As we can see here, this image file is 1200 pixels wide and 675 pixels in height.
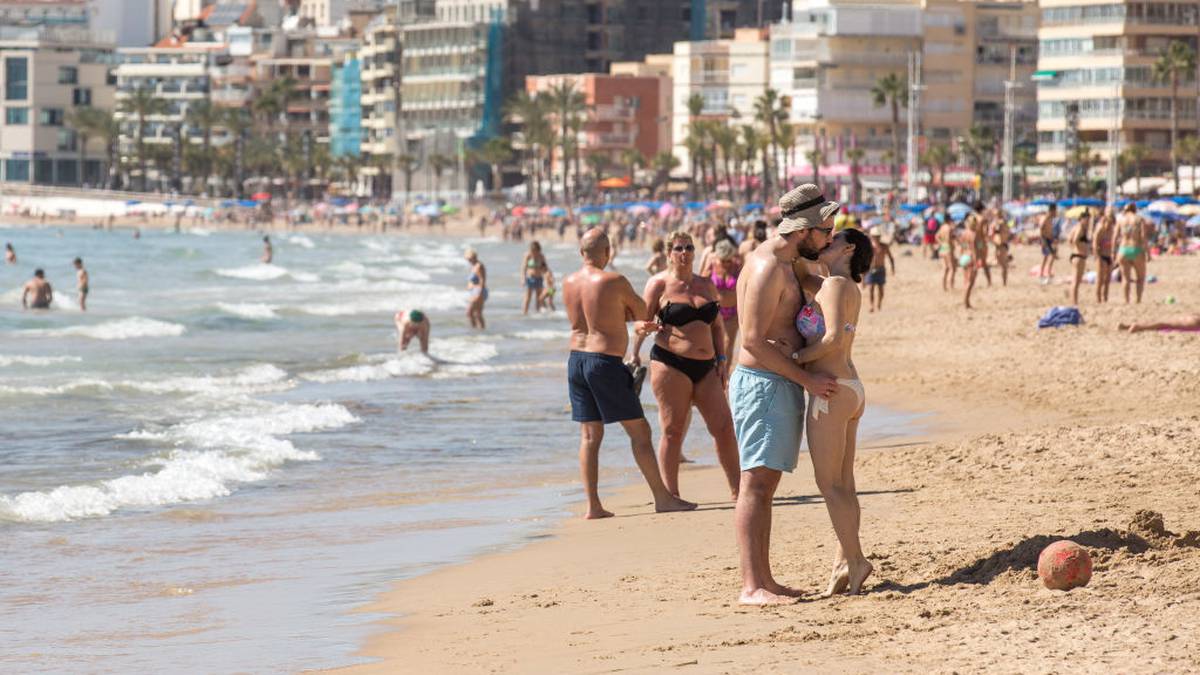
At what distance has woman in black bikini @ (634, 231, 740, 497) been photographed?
982 centimetres

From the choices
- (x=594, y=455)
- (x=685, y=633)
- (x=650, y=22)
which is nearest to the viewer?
(x=685, y=633)

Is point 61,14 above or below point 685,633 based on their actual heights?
above

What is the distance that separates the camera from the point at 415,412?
680 inches

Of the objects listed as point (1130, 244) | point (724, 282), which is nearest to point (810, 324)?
point (724, 282)

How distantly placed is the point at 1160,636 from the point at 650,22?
443 feet

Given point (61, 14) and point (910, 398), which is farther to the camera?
point (61, 14)

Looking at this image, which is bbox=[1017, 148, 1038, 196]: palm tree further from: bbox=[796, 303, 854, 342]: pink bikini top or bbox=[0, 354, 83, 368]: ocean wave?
bbox=[796, 303, 854, 342]: pink bikini top

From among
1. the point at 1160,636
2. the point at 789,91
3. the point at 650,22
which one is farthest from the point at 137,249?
the point at 1160,636

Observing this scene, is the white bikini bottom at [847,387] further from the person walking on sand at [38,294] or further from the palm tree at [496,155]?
the palm tree at [496,155]

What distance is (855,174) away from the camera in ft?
305

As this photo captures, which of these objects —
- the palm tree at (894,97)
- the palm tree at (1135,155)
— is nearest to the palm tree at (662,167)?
the palm tree at (894,97)

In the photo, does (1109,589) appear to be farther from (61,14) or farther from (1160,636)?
(61,14)

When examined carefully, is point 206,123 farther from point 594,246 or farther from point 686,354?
point 594,246

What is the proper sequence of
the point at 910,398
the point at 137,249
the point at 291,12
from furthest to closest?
the point at 291,12, the point at 137,249, the point at 910,398
